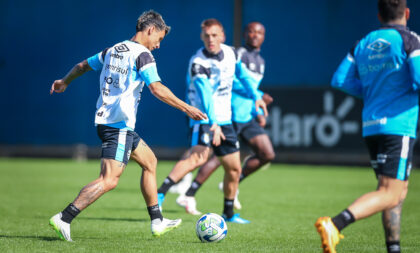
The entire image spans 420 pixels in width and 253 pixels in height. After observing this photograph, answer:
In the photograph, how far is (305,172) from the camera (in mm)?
17125

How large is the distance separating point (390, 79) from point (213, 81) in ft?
10.6

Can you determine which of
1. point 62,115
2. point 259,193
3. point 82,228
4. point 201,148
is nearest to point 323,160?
point 259,193

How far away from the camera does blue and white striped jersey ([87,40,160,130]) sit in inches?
236

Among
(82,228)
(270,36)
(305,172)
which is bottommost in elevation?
(305,172)

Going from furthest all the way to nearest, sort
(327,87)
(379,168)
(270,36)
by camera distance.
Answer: (270,36), (327,87), (379,168)

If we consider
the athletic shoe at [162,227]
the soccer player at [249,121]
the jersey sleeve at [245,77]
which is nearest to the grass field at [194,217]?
the athletic shoe at [162,227]

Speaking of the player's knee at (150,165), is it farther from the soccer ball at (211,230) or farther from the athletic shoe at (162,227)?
the soccer ball at (211,230)

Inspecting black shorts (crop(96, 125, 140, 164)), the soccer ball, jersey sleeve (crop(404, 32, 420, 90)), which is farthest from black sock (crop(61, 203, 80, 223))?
jersey sleeve (crop(404, 32, 420, 90))

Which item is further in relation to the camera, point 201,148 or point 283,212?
point 283,212

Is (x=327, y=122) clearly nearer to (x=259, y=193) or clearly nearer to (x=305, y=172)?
(x=305, y=172)

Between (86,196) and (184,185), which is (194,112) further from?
(184,185)

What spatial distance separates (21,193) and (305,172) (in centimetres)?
803

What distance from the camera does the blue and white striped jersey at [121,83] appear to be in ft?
19.7

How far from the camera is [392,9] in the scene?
193 inches
